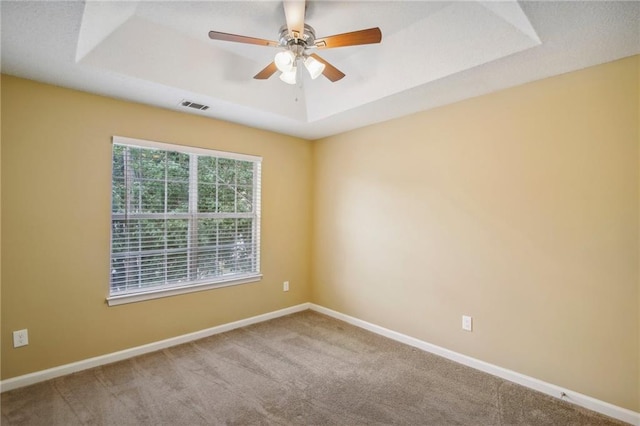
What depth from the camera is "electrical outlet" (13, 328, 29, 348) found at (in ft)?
7.77

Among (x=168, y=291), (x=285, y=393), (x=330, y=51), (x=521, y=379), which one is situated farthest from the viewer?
(x=168, y=291)

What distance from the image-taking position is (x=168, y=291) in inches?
122

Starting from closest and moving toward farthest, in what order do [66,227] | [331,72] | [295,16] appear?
1. [295,16]
2. [331,72]
3. [66,227]

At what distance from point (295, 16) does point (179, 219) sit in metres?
2.25

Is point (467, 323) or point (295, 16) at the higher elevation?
point (295, 16)

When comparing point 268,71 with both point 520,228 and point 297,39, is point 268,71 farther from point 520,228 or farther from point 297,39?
point 520,228

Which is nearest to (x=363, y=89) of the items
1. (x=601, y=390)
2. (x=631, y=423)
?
(x=601, y=390)

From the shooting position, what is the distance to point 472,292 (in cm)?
275

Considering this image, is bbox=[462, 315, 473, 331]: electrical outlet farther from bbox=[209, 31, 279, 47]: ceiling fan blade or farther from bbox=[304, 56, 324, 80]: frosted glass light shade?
bbox=[209, 31, 279, 47]: ceiling fan blade

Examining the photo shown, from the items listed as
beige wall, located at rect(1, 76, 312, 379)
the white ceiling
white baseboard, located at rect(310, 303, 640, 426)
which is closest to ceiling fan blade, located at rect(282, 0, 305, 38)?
the white ceiling

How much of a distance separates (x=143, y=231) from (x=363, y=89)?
2472 millimetres

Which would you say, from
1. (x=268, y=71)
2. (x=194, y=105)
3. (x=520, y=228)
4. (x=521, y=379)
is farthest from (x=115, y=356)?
(x=520, y=228)

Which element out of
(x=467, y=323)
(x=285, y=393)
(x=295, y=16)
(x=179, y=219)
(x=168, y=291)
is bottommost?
(x=285, y=393)

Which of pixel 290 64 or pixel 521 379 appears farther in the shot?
pixel 521 379
